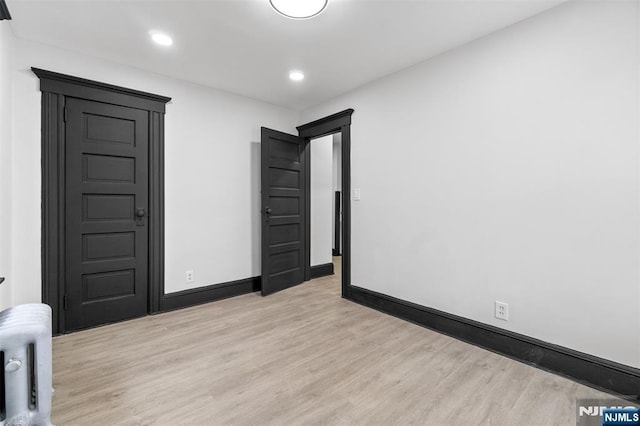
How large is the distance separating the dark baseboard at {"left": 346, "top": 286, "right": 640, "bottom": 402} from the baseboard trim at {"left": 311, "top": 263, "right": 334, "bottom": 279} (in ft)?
5.46

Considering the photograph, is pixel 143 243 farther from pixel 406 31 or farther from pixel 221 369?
pixel 406 31

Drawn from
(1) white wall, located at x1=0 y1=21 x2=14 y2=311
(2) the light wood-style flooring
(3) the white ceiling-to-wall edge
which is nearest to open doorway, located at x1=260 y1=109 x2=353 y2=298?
(3) the white ceiling-to-wall edge

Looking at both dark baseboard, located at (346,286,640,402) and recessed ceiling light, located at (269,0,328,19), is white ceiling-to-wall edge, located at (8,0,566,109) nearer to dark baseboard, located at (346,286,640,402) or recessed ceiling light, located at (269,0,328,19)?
recessed ceiling light, located at (269,0,328,19)

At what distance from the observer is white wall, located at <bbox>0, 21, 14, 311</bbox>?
202 cm

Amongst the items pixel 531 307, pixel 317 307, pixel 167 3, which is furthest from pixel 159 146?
pixel 531 307

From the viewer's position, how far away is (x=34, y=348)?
1435 mm

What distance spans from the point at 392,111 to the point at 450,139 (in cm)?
74

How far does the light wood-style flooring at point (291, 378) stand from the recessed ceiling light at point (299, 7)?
95.1 inches

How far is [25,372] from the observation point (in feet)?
4.61

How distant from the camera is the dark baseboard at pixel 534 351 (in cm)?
176

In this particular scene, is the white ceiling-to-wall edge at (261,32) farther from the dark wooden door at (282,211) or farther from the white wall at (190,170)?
the dark wooden door at (282,211)

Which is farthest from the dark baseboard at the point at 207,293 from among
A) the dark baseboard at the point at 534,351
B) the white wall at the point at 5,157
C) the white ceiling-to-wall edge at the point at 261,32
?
the white ceiling-to-wall edge at the point at 261,32
